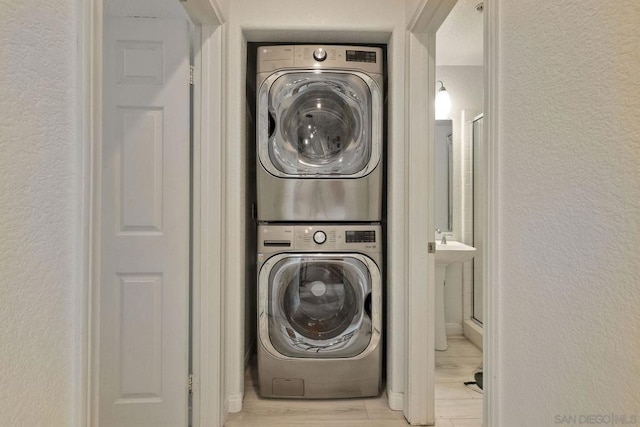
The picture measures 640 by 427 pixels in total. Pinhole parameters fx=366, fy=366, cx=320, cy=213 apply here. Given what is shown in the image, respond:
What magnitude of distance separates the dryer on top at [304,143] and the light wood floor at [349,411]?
1041 millimetres

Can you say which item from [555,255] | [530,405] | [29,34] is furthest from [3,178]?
[530,405]

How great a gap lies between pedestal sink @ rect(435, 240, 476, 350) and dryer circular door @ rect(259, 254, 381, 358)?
0.86 meters

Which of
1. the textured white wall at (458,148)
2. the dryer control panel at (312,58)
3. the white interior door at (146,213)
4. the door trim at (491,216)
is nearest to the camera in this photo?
the door trim at (491,216)

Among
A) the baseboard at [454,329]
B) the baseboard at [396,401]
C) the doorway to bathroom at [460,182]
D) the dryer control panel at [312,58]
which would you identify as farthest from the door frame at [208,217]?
the baseboard at [454,329]

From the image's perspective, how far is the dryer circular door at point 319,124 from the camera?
2059 millimetres

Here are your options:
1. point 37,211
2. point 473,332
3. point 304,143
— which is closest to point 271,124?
point 304,143

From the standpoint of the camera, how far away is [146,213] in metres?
1.67

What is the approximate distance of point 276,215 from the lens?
82.2 inches

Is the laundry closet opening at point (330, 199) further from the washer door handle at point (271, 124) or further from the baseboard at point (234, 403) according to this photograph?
the baseboard at point (234, 403)

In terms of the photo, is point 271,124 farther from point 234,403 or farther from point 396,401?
point 396,401

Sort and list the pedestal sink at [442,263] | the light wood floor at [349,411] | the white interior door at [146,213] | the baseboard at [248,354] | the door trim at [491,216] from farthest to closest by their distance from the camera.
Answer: the pedestal sink at [442,263] < the baseboard at [248,354] < the light wood floor at [349,411] < the white interior door at [146,213] < the door trim at [491,216]

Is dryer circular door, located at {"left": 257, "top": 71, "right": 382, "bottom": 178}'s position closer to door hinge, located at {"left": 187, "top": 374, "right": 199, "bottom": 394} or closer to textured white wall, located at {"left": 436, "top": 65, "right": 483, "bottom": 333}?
door hinge, located at {"left": 187, "top": 374, "right": 199, "bottom": 394}

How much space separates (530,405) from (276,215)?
1510mm

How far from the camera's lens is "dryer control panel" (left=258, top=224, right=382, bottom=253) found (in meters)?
2.06
